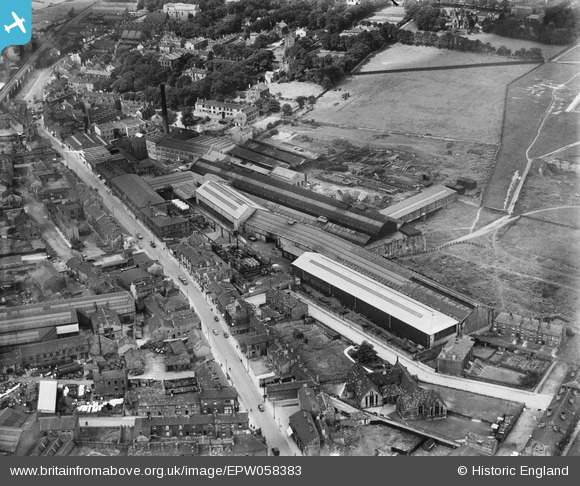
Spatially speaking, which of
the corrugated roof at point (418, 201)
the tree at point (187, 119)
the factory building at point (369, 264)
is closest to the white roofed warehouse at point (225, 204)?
the factory building at point (369, 264)

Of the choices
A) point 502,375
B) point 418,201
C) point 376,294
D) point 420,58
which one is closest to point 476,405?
point 502,375

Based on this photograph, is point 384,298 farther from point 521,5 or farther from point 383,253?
point 521,5

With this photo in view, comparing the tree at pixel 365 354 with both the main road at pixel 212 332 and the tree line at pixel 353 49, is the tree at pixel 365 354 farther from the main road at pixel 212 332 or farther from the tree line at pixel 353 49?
the tree line at pixel 353 49

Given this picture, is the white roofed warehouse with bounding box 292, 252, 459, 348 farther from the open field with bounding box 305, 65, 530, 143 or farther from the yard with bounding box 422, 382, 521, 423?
the open field with bounding box 305, 65, 530, 143

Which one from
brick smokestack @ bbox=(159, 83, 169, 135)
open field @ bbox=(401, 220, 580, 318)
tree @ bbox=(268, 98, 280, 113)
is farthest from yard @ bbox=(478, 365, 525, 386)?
tree @ bbox=(268, 98, 280, 113)

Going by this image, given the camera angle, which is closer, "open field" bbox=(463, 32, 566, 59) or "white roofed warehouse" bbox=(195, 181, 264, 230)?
"white roofed warehouse" bbox=(195, 181, 264, 230)

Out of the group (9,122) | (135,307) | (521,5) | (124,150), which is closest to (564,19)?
(521,5)
